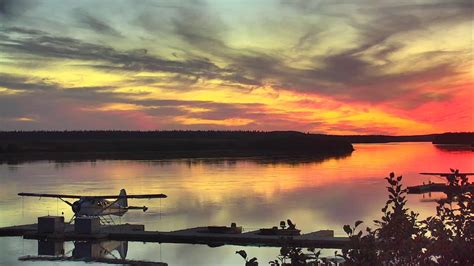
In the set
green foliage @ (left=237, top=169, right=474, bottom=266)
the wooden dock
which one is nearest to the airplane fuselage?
the wooden dock

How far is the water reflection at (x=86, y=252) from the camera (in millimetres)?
22047

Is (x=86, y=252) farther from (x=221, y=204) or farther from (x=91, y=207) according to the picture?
(x=221, y=204)

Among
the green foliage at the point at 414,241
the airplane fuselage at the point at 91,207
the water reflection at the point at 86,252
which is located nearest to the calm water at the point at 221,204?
the water reflection at the point at 86,252

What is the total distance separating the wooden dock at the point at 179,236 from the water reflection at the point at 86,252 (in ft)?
0.90

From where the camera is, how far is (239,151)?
145750 mm

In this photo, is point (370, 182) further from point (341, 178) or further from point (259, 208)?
point (259, 208)

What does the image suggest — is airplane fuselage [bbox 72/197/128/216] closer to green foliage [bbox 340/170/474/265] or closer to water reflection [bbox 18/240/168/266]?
water reflection [bbox 18/240/168/266]

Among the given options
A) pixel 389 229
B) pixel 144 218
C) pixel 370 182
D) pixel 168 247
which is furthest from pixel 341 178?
pixel 389 229

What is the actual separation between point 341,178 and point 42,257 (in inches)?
1803

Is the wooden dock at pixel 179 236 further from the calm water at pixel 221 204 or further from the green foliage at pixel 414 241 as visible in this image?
the green foliage at pixel 414 241

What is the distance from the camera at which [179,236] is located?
22781 mm

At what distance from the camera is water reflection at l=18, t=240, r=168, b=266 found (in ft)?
72.3

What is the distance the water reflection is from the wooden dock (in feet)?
0.90

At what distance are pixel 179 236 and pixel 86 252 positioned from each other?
3574 millimetres
